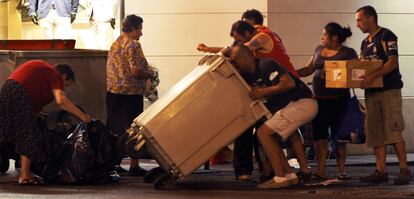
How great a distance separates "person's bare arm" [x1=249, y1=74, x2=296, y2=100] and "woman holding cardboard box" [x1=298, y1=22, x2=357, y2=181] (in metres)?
0.84

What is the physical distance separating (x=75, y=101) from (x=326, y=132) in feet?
10.8

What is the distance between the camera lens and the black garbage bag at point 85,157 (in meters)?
11.1

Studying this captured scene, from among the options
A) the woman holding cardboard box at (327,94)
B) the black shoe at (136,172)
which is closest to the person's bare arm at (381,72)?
the woman holding cardboard box at (327,94)

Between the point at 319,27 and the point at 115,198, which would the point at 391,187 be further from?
the point at 319,27

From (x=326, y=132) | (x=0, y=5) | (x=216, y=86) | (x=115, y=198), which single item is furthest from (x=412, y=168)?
(x=0, y=5)

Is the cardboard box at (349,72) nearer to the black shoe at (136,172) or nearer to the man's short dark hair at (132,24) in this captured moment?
the man's short dark hair at (132,24)

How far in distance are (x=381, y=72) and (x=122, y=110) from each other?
10.1ft

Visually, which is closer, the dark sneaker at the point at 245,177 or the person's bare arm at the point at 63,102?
the person's bare arm at the point at 63,102

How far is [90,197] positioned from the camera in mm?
10070

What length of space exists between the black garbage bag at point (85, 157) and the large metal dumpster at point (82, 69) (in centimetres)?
176

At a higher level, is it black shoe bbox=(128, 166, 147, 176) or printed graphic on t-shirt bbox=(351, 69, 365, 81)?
printed graphic on t-shirt bbox=(351, 69, 365, 81)

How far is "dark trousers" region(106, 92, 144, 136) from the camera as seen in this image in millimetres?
12141

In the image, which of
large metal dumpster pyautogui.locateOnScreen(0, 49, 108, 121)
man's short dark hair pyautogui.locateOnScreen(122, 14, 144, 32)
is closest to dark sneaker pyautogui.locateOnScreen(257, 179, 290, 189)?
man's short dark hair pyautogui.locateOnScreen(122, 14, 144, 32)

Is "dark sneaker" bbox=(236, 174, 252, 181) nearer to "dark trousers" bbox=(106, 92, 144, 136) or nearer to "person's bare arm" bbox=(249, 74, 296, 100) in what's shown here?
"person's bare arm" bbox=(249, 74, 296, 100)
